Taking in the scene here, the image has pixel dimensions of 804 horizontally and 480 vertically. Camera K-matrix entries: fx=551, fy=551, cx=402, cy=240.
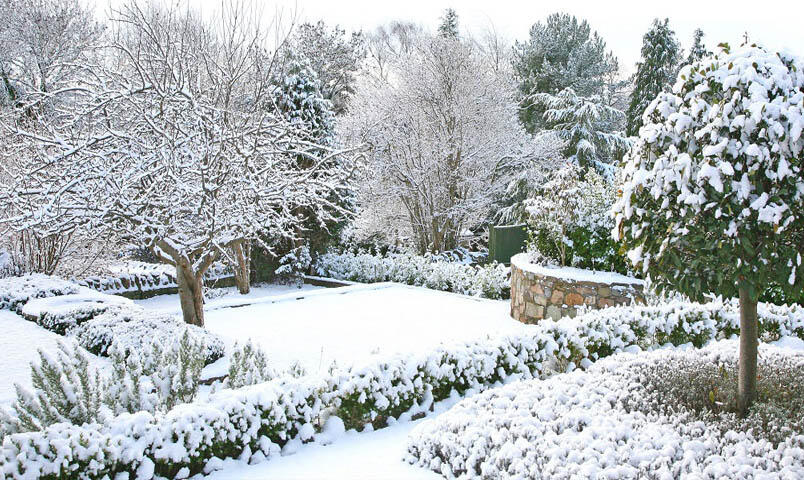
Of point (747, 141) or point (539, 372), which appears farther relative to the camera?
point (539, 372)

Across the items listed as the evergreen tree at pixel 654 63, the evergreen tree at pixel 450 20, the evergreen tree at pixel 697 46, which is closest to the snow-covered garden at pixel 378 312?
the evergreen tree at pixel 450 20

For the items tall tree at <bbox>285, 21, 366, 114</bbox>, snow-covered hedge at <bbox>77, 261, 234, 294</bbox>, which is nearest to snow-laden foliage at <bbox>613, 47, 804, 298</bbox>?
snow-covered hedge at <bbox>77, 261, 234, 294</bbox>

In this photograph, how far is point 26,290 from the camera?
853 centimetres

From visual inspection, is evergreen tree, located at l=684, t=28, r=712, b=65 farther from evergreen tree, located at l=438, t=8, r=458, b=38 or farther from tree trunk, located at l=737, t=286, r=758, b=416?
tree trunk, located at l=737, t=286, r=758, b=416

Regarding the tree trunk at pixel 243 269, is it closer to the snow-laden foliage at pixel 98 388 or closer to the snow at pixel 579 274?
the snow at pixel 579 274

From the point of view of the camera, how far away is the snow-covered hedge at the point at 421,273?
1080 cm

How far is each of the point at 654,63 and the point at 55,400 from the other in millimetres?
21282

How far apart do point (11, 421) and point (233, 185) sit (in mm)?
3711

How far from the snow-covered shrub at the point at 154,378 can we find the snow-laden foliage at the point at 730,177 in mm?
3131

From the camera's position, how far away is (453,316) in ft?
27.0

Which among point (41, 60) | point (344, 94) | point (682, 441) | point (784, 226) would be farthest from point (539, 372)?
point (344, 94)

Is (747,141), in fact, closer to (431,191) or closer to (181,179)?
(181,179)

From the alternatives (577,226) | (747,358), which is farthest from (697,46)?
(747,358)

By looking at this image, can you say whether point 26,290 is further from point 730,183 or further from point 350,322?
point 730,183
